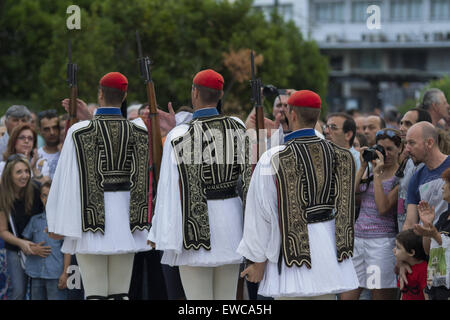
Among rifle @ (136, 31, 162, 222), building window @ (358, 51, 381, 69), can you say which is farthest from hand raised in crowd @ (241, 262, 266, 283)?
building window @ (358, 51, 381, 69)

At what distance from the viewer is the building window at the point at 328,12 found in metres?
58.6

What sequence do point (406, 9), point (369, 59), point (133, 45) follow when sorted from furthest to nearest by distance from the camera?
1. point (369, 59)
2. point (406, 9)
3. point (133, 45)

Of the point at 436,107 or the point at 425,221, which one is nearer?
the point at 425,221

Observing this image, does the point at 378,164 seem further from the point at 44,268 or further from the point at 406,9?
the point at 406,9

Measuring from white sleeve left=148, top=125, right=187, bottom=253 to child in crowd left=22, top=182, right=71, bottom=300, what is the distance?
2.02 metres

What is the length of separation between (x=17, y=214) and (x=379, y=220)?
3.17 meters

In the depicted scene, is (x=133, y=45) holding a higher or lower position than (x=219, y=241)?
higher

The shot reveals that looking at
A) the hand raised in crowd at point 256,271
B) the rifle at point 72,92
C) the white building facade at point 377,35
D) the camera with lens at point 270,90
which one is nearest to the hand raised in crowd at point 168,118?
the rifle at point 72,92

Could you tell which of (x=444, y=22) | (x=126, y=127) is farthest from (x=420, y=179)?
(x=444, y=22)

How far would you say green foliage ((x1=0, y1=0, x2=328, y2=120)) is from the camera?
1608cm

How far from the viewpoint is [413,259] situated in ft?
19.2

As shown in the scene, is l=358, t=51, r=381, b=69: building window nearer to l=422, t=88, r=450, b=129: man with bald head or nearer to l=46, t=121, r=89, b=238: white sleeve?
l=422, t=88, r=450, b=129: man with bald head

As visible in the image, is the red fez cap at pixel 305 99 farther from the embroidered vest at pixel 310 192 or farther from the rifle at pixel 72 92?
the rifle at pixel 72 92

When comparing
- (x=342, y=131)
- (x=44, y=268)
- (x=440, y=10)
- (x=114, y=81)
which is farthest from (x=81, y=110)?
(x=440, y=10)
